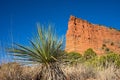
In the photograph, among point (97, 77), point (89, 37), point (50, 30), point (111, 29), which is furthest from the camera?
point (111, 29)

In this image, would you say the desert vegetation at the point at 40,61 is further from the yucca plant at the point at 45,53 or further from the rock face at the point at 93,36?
the rock face at the point at 93,36

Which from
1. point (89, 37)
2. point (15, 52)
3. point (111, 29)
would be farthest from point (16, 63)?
point (111, 29)

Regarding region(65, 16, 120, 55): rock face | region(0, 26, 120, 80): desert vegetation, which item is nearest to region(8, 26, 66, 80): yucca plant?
region(0, 26, 120, 80): desert vegetation

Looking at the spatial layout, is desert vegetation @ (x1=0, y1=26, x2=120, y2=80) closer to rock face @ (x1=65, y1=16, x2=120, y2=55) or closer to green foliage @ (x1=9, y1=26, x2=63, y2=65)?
green foliage @ (x1=9, y1=26, x2=63, y2=65)

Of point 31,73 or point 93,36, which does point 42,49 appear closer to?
point 31,73

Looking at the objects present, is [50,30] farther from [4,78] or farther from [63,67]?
[4,78]

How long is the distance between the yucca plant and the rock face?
56.5 metres

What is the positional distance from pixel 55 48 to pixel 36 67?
880 millimetres

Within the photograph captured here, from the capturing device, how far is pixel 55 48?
334 inches

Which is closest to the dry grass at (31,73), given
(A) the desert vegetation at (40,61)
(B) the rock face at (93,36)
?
(A) the desert vegetation at (40,61)

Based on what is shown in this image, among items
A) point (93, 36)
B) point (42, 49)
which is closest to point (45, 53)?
point (42, 49)

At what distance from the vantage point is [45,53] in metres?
8.35

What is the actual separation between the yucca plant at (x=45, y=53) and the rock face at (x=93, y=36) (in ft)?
185

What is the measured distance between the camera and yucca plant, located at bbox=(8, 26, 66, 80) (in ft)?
26.6
